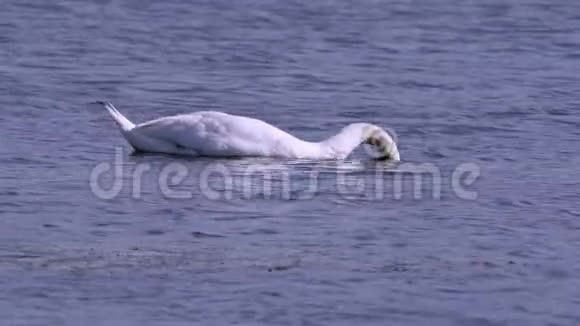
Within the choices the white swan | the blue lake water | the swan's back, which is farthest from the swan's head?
the swan's back

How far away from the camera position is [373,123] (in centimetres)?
1611

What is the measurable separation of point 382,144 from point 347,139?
33cm

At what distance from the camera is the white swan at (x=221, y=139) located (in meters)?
14.3

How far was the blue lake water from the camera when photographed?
31.8 feet

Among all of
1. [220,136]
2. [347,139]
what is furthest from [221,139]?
[347,139]

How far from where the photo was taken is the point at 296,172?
13.8 metres

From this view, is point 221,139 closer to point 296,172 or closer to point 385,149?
point 296,172

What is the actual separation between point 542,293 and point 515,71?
9269mm

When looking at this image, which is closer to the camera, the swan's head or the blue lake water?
the blue lake water

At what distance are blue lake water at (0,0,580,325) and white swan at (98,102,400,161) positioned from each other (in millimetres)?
162

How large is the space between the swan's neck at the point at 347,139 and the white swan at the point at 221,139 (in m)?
0.01

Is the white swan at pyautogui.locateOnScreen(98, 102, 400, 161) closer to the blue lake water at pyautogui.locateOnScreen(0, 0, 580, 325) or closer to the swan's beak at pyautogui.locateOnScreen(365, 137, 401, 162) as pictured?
the swan's beak at pyautogui.locateOnScreen(365, 137, 401, 162)

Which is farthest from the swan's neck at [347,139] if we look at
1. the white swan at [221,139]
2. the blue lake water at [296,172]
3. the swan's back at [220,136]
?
the swan's back at [220,136]

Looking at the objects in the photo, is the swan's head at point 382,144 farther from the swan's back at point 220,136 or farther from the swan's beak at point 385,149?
the swan's back at point 220,136
